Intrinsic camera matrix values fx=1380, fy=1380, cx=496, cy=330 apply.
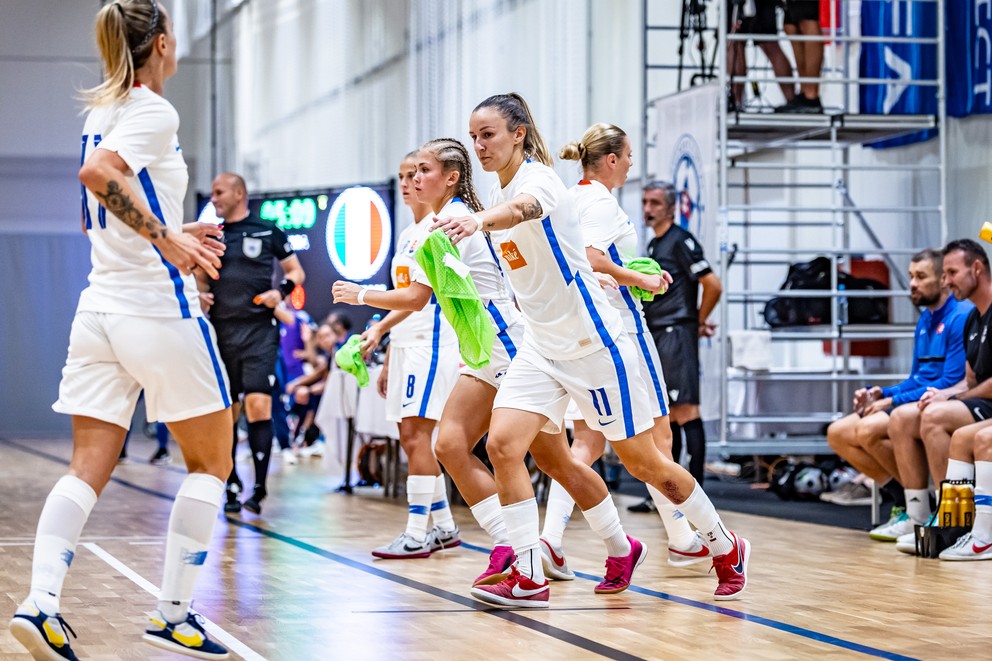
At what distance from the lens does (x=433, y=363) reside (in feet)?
19.5

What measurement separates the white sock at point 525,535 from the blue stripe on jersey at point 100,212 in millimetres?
1620

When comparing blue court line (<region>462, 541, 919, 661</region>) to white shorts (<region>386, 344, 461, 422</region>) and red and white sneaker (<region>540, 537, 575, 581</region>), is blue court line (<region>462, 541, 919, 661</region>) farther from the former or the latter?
white shorts (<region>386, 344, 461, 422</region>)

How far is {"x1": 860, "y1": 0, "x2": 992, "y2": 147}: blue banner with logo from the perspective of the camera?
28.8 ft

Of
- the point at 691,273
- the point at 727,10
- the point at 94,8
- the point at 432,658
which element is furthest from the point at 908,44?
the point at 94,8

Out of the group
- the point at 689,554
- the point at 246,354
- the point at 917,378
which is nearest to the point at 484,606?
the point at 689,554

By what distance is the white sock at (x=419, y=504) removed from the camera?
5.81m

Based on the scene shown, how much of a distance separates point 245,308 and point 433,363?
6.63ft

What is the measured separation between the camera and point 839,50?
9.85 m

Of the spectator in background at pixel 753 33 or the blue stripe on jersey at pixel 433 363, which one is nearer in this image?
the blue stripe on jersey at pixel 433 363

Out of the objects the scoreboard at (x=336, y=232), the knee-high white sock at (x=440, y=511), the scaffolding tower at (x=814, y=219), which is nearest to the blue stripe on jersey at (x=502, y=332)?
the knee-high white sock at (x=440, y=511)

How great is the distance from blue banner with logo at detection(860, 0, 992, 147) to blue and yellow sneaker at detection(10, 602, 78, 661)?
6.95 meters

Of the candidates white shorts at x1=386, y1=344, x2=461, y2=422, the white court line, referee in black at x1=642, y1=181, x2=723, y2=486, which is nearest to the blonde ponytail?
the white court line

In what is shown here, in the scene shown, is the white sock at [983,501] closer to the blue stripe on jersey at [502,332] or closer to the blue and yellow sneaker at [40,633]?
the blue stripe on jersey at [502,332]

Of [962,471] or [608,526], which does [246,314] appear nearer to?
[608,526]
